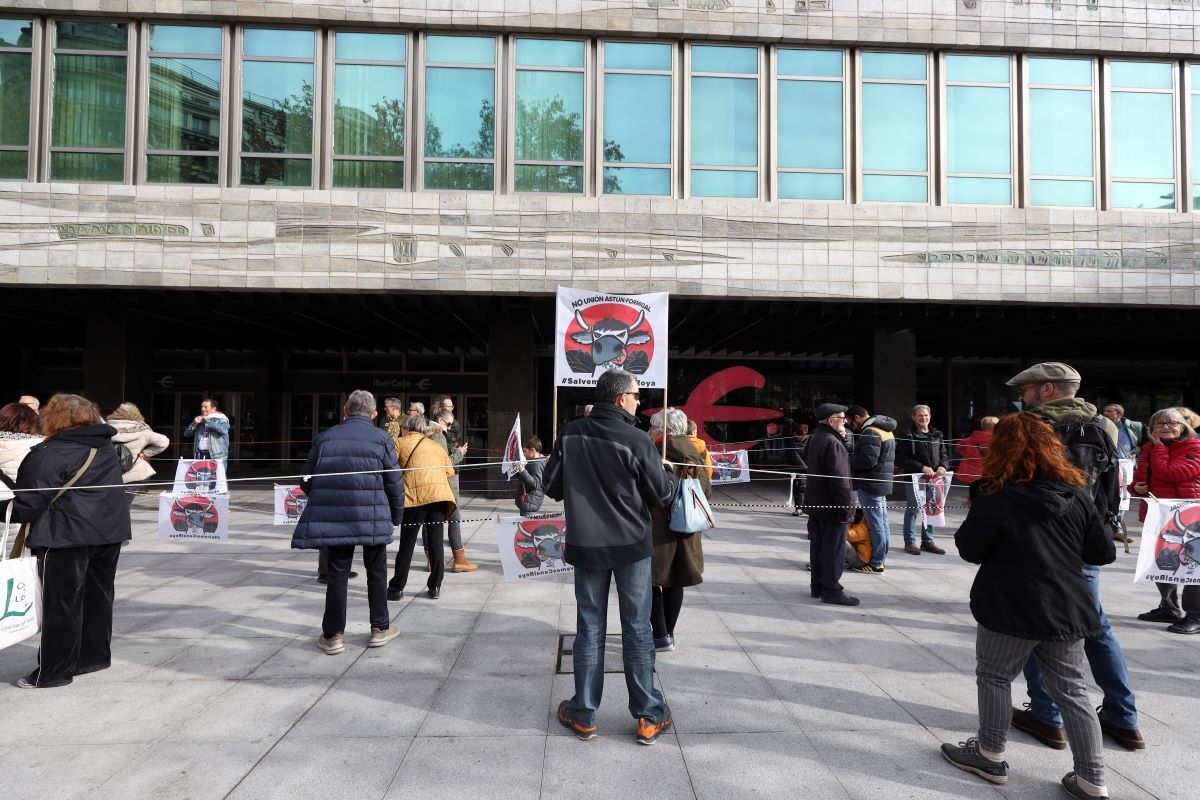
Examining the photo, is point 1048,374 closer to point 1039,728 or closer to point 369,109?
point 1039,728

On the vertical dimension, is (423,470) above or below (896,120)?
below

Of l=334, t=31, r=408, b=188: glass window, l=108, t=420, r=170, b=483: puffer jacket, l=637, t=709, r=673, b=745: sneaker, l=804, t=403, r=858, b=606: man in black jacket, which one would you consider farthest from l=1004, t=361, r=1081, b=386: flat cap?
l=334, t=31, r=408, b=188: glass window

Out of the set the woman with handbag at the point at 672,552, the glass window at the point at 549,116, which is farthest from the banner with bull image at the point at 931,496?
the glass window at the point at 549,116

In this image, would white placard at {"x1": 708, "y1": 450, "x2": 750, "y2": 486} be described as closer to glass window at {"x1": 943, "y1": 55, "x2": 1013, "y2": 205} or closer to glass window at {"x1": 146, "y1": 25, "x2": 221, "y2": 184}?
glass window at {"x1": 943, "y1": 55, "x2": 1013, "y2": 205}

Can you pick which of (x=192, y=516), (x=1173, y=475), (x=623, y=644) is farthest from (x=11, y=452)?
(x=1173, y=475)

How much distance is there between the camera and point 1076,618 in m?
2.76

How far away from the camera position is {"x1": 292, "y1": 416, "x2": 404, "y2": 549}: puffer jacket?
443 centimetres

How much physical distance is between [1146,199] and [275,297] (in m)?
17.1

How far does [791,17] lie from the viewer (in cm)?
1247

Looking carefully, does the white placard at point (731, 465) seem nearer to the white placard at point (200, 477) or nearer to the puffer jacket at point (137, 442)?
the white placard at point (200, 477)

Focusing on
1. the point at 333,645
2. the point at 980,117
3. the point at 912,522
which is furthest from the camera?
the point at 980,117

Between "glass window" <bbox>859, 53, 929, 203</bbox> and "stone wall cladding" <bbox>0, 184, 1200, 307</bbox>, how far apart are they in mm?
860

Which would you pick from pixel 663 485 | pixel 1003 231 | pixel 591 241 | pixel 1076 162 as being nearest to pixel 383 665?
pixel 663 485

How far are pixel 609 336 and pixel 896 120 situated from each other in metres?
9.34
